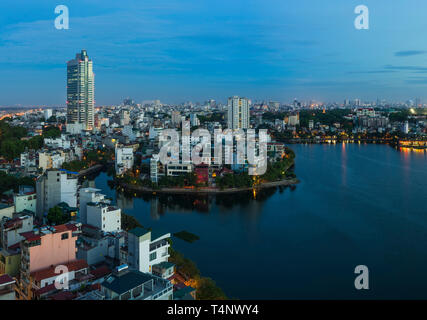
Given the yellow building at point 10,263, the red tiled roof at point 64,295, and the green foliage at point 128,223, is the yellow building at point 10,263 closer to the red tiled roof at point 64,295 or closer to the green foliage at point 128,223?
the red tiled roof at point 64,295

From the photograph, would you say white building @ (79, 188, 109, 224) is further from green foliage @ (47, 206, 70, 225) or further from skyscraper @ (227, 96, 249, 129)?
skyscraper @ (227, 96, 249, 129)

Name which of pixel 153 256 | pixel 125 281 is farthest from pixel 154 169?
pixel 125 281

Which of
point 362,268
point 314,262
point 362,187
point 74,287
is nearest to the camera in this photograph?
point 74,287

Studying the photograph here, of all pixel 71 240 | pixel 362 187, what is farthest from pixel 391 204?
pixel 71 240

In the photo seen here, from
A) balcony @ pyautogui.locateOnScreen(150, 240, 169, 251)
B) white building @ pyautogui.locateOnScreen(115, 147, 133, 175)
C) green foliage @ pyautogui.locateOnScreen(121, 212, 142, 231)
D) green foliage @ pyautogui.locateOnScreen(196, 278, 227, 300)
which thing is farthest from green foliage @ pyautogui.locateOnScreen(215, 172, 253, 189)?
green foliage @ pyautogui.locateOnScreen(196, 278, 227, 300)

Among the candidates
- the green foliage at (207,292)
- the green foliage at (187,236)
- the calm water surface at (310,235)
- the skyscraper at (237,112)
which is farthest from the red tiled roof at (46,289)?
the skyscraper at (237,112)

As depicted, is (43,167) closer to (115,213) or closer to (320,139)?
(115,213)
